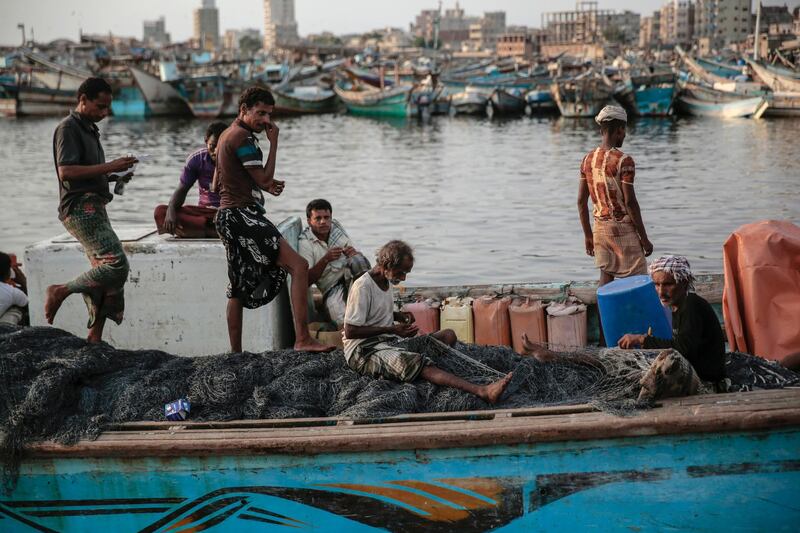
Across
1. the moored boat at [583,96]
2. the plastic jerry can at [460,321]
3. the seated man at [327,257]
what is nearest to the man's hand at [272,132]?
the seated man at [327,257]

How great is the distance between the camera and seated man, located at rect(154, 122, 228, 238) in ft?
18.7

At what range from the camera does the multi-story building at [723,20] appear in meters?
120

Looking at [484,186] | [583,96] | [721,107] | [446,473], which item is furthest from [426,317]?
[583,96]

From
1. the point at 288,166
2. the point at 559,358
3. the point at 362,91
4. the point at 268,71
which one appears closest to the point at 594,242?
the point at 559,358

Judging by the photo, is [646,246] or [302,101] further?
[302,101]

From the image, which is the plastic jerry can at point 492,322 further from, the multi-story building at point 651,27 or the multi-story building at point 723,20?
the multi-story building at point 651,27

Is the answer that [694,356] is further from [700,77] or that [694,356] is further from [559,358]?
[700,77]

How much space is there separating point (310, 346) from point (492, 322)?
1282 mm

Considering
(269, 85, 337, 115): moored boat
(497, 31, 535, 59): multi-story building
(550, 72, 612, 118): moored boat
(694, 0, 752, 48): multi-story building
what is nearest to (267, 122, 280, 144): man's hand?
(550, 72, 612, 118): moored boat

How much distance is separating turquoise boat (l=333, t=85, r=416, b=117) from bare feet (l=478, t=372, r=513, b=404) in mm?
39921

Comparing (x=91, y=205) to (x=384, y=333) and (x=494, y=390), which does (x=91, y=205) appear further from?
(x=494, y=390)

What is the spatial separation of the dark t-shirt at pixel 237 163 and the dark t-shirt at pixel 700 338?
7.39ft

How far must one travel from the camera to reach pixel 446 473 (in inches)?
152

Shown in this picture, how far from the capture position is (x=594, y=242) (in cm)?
614
